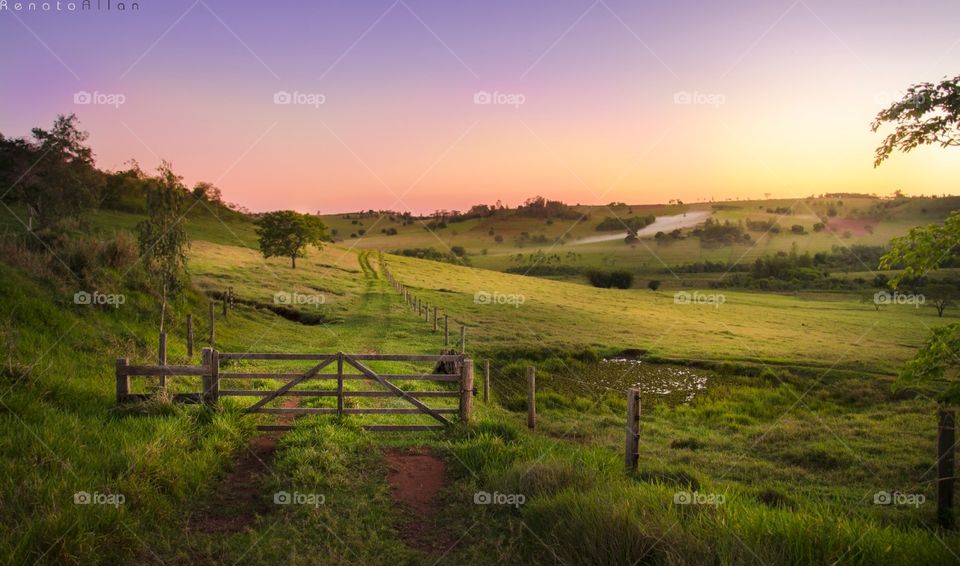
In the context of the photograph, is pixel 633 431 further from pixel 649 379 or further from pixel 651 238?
pixel 651 238

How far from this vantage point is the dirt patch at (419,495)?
7.47m

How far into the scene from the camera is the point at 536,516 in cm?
754

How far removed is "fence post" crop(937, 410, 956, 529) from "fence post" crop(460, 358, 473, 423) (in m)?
8.58

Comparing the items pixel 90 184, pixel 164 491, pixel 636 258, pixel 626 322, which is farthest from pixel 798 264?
pixel 164 491

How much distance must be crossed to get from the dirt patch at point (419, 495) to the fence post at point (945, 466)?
8.36 m
